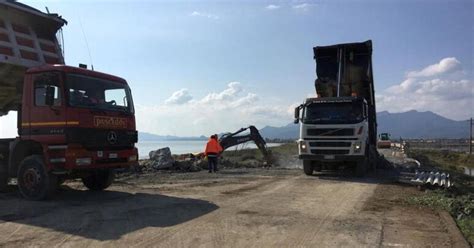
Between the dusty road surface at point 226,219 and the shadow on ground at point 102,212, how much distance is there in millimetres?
16

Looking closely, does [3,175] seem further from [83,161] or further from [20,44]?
[20,44]

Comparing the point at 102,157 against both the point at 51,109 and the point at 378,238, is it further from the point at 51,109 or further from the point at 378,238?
the point at 378,238

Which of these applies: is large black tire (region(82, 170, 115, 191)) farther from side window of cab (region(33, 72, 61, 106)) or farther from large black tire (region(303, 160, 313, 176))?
large black tire (region(303, 160, 313, 176))

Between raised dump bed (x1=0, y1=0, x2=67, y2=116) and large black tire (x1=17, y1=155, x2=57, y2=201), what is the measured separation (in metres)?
1.74

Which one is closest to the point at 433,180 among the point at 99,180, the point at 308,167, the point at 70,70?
the point at 308,167

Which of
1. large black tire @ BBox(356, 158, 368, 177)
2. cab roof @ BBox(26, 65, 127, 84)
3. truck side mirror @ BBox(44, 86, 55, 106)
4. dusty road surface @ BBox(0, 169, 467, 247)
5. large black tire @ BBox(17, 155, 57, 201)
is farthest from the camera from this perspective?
large black tire @ BBox(356, 158, 368, 177)

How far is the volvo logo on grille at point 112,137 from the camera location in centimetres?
1174

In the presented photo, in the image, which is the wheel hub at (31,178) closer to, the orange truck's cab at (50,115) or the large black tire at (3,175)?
the orange truck's cab at (50,115)

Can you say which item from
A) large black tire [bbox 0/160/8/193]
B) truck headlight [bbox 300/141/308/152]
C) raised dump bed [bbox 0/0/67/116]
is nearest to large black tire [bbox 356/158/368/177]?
truck headlight [bbox 300/141/308/152]

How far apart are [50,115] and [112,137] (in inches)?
57.9

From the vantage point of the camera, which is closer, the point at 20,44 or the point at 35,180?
the point at 35,180

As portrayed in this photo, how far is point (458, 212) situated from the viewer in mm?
10367

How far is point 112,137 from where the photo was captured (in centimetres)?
1182

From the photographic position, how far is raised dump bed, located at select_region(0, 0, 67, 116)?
39.0 ft
